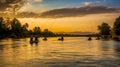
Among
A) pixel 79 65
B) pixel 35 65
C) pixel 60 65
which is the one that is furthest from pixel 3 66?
pixel 79 65

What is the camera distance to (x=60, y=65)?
35219mm

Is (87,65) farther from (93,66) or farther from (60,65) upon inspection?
(60,65)

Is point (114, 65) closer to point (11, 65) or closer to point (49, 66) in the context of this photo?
point (49, 66)

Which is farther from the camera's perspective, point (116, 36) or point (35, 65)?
point (116, 36)

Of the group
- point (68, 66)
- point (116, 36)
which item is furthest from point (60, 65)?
point (116, 36)

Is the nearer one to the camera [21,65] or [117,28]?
[21,65]

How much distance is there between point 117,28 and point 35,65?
168972 millimetres

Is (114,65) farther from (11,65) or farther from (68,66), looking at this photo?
(11,65)

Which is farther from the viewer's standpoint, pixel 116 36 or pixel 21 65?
pixel 116 36

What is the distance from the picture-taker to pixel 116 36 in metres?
195

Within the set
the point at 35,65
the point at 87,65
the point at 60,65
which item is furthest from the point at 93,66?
the point at 35,65

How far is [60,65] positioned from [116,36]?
16446 cm

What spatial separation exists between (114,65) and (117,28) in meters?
167

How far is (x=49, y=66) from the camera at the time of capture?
1355 inches
